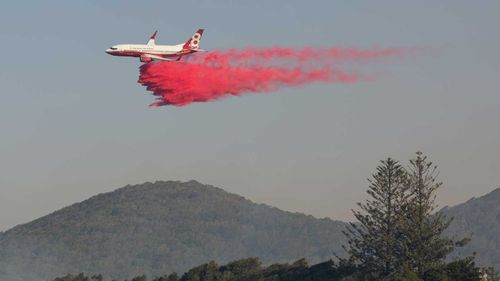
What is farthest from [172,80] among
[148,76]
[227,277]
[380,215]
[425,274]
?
[227,277]

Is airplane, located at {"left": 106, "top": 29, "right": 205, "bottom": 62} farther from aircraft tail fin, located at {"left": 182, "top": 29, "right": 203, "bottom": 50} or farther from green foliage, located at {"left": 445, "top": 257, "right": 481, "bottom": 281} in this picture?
green foliage, located at {"left": 445, "top": 257, "right": 481, "bottom": 281}

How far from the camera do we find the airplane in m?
142

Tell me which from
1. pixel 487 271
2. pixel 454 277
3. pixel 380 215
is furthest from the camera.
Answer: pixel 380 215

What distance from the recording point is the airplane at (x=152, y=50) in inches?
5595

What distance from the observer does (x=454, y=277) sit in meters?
115

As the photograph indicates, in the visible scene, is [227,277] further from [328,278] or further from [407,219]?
[407,219]

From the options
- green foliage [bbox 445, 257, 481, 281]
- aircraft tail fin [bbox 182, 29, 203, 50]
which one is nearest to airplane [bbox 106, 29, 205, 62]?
aircraft tail fin [bbox 182, 29, 203, 50]

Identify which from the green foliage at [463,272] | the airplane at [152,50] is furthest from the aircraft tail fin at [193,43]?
the green foliage at [463,272]

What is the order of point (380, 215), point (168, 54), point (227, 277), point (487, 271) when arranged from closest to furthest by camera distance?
point (487, 271), point (380, 215), point (168, 54), point (227, 277)

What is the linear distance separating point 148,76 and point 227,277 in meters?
68.6

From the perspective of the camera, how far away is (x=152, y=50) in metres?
143

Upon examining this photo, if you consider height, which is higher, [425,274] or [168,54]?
[168,54]

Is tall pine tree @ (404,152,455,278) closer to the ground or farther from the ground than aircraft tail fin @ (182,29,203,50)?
closer to the ground

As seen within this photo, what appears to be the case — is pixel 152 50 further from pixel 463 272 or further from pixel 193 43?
pixel 463 272
